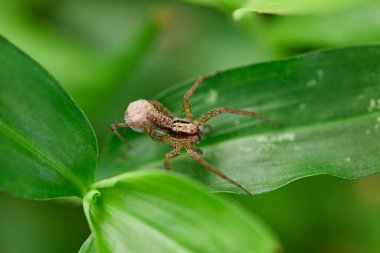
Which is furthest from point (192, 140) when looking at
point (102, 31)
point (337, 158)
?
point (102, 31)

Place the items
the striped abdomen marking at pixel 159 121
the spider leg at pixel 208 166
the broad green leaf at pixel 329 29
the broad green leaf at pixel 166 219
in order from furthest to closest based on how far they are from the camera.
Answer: the broad green leaf at pixel 329 29, the striped abdomen marking at pixel 159 121, the spider leg at pixel 208 166, the broad green leaf at pixel 166 219

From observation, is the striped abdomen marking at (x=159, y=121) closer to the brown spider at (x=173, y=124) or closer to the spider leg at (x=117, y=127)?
the brown spider at (x=173, y=124)

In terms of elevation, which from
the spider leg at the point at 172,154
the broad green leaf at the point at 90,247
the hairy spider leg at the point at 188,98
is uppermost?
the hairy spider leg at the point at 188,98

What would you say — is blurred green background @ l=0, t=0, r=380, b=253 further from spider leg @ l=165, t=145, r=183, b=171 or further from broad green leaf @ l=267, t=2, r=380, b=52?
spider leg @ l=165, t=145, r=183, b=171

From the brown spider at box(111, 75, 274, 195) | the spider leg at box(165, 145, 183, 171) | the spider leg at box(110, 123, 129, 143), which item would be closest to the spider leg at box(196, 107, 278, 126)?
the brown spider at box(111, 75, 274, 195)

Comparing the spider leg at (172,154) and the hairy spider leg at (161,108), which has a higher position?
the hairy spider leg at (161,108)

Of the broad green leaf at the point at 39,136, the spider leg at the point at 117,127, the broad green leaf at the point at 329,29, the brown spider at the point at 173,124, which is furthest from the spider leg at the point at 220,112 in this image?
the broad green leaf at the point at 329,29

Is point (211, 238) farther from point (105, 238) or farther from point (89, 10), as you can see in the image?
point (89, 10)
